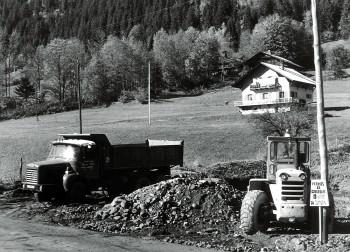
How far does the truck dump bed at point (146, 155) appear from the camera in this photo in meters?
23.7

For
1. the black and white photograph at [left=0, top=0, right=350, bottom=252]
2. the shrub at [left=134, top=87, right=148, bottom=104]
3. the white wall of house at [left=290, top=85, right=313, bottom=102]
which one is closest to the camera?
the black and white photograph at [left=0, top=0, right=350, bottom=252]

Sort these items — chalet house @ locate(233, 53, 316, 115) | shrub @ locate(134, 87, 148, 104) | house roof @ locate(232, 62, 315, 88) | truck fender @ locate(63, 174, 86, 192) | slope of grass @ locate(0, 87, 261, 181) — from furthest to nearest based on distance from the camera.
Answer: shrub @ locate(134, 87, 148, 104), house roof @ locate(232, 62, 315, 88), chalet house @ locate(233, 53, 316, 115), slope of grass @ locate(0, 87, 261, 181), truck fender @ locate(63, 174, 86, 192)

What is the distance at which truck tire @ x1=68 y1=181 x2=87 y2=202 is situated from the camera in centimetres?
2177

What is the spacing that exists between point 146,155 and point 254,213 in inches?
440

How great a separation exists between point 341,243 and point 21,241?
8.98m

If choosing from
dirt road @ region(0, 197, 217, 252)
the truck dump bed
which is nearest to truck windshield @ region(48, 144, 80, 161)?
the truck dump bed

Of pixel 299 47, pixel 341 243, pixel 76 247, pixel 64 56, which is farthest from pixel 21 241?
pixel 299 47

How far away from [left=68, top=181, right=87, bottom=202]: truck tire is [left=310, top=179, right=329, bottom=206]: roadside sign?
39.0 ft

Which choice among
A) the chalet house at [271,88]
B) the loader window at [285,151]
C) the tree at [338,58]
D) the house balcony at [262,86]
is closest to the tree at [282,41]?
the tree at [338,58]

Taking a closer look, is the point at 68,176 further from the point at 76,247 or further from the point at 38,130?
the point at 38,130

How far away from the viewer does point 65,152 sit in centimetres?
2312

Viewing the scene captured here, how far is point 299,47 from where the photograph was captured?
425 ft

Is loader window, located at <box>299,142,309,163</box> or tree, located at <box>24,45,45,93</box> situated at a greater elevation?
tree, located at <box>24,45,45,93</box>

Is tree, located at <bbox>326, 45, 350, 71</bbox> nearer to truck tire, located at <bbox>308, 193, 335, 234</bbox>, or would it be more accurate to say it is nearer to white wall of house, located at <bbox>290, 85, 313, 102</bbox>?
white wall of house, located at <bbox>290, 85, 313, 102</bbox>
